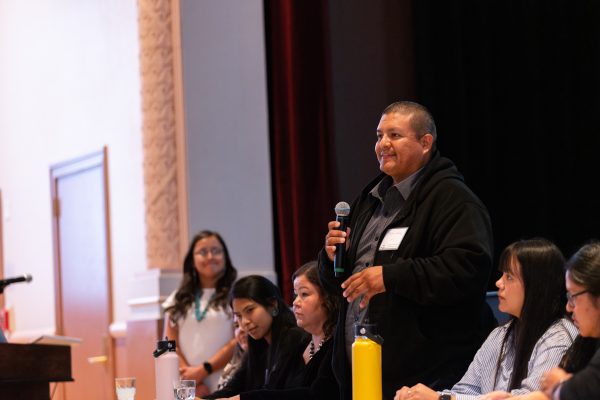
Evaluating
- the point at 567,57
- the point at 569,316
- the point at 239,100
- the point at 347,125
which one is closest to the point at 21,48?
the point at 239,100

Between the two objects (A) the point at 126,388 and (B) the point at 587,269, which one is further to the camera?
(A) the point at 126,388

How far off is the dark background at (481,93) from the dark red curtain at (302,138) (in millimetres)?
11

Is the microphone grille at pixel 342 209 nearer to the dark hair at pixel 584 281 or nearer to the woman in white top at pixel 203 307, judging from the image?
the dark hair at pixel 584 281

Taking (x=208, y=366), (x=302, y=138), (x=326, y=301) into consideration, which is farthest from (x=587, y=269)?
(x=302, y=138)

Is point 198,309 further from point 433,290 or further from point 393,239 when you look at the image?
point 433,290

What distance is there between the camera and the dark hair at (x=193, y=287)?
16.0 feet

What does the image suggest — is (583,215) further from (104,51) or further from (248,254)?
(104,51)

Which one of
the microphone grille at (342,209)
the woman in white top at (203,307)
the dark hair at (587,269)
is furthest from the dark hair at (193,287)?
the dark hair at (587,269)

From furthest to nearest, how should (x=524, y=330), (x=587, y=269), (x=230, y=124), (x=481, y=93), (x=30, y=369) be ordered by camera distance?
(x=230, y=124) → (x=481, y=93) → (x=30, y=369) → (x=524, y=330) → (x=587, y=269)

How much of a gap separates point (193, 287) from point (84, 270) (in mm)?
2069

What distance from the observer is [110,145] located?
6.40 meters

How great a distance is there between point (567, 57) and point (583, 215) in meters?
0.68

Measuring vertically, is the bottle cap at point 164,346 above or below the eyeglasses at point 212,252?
below

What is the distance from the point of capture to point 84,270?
678cm
